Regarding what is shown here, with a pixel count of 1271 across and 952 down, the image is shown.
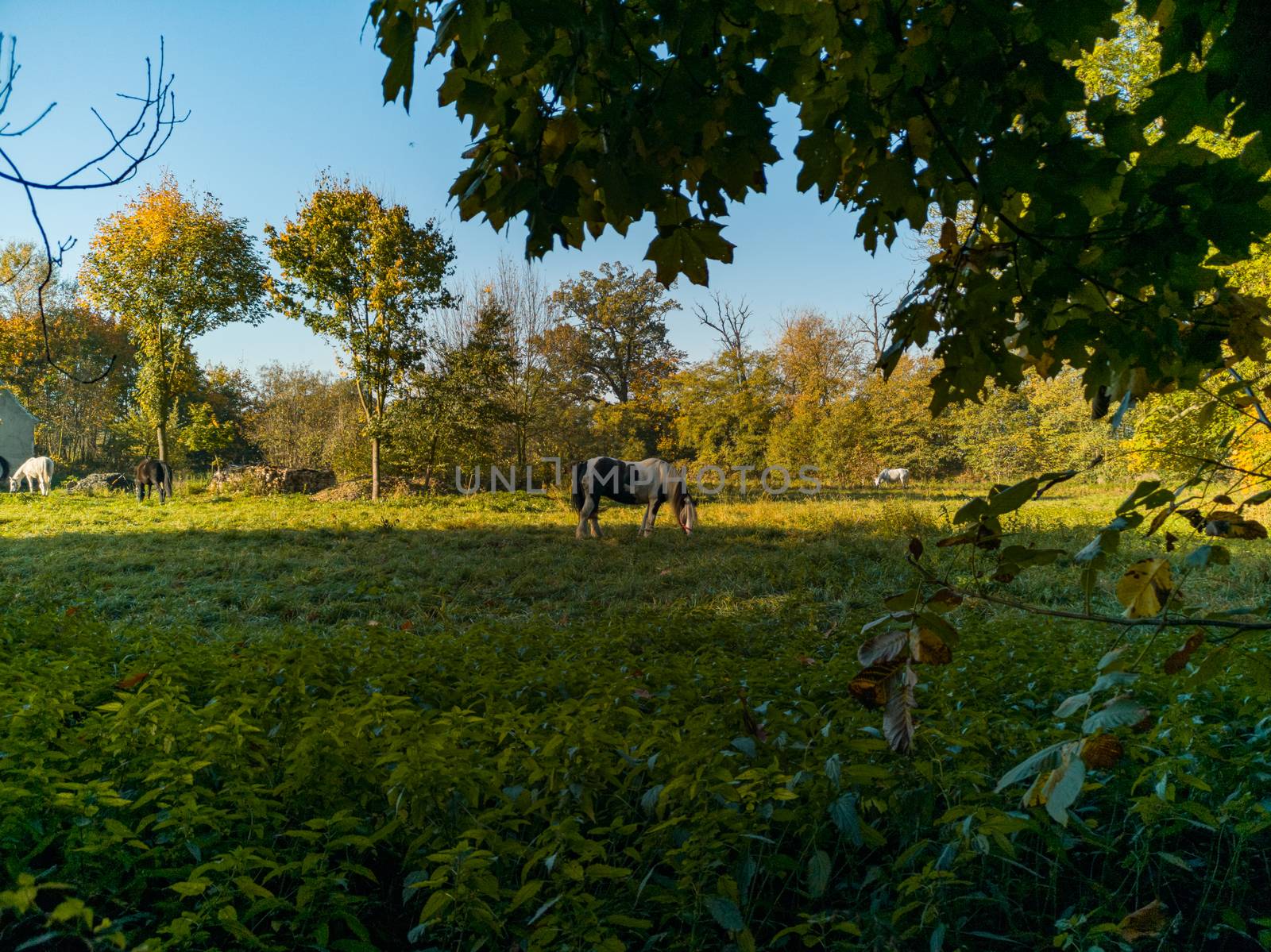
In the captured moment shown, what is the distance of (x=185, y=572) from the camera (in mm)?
8203

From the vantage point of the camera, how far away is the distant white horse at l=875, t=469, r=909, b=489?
27.0 meters

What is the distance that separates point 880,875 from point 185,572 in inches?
339

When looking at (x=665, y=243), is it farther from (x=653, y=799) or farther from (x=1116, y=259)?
(x=653, y=799)

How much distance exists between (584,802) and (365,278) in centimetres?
2025

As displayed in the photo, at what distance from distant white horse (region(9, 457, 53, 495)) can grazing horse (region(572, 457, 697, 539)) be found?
17037 millimetres

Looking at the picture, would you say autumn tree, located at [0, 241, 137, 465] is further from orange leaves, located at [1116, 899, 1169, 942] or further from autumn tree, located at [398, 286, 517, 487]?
orange leaves, located at [1116, 899, 1169, 942]

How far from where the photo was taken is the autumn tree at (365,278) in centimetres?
1916

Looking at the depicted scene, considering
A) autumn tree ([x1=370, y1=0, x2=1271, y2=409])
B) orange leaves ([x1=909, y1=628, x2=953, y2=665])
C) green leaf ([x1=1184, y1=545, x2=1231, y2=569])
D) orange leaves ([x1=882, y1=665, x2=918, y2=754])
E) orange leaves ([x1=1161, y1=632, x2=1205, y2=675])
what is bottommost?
orange leaves ([x1=882, y1=665, x2=918, y2=754])

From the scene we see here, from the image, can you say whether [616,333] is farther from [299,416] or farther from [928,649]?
[928,649]

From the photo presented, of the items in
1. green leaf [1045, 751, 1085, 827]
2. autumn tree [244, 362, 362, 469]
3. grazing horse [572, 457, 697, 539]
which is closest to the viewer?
green leaf [1045, 751, 1085, 827]

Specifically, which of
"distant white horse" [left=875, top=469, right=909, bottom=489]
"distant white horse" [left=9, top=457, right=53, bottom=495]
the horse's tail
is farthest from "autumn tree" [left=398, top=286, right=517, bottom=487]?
"distant white horse" [left=875, top=469, right=909, bottom=489]

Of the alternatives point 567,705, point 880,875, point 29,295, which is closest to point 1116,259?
point 880,875

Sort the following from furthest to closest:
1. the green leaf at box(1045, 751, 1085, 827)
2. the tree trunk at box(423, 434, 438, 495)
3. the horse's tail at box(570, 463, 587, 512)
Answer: the tree trunk at box(423, 434, 438, 495) < the horse's tail at box(570, 463, 587, 512) < the green leaf at box(1045, 751, 1085, 827)

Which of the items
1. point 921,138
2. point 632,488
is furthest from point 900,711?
point 632,488
